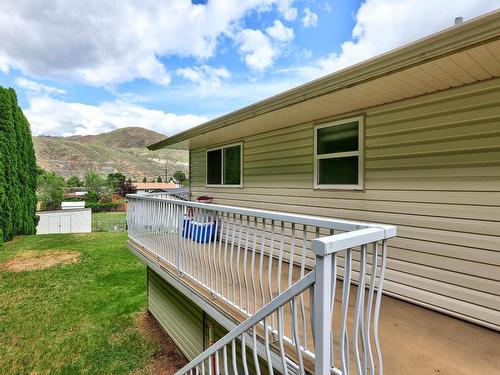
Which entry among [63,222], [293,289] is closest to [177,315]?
[293,289]

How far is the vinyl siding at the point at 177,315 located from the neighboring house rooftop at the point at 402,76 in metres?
3.48

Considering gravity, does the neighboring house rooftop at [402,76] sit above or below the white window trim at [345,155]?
above

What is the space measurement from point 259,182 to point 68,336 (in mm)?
5346

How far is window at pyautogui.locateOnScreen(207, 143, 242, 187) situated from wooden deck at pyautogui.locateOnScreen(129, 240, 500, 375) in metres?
3.67

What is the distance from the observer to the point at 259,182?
572 centimetres

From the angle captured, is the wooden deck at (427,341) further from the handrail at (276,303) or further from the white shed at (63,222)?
the white shed at (63,222)

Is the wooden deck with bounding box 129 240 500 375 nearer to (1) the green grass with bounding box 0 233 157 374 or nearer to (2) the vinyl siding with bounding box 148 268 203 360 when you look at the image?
(2) the vinyl siding with bounding box 148 268 203 360

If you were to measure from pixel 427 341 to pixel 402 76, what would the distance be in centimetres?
236

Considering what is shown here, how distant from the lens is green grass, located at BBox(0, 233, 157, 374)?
5.20 metres

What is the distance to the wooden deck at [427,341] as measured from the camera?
2.06 meters

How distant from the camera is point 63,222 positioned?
73.9ft

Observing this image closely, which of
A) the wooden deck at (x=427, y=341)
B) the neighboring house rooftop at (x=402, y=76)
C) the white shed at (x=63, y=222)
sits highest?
the neighboring house rooftop at (x=402, y=76)

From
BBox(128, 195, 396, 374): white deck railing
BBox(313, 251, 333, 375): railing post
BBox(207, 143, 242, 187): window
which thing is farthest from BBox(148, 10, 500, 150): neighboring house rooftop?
BBox(207, 143, 242, 187): window

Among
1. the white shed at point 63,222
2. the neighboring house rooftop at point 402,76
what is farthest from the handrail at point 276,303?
the white shed at point 63,222
